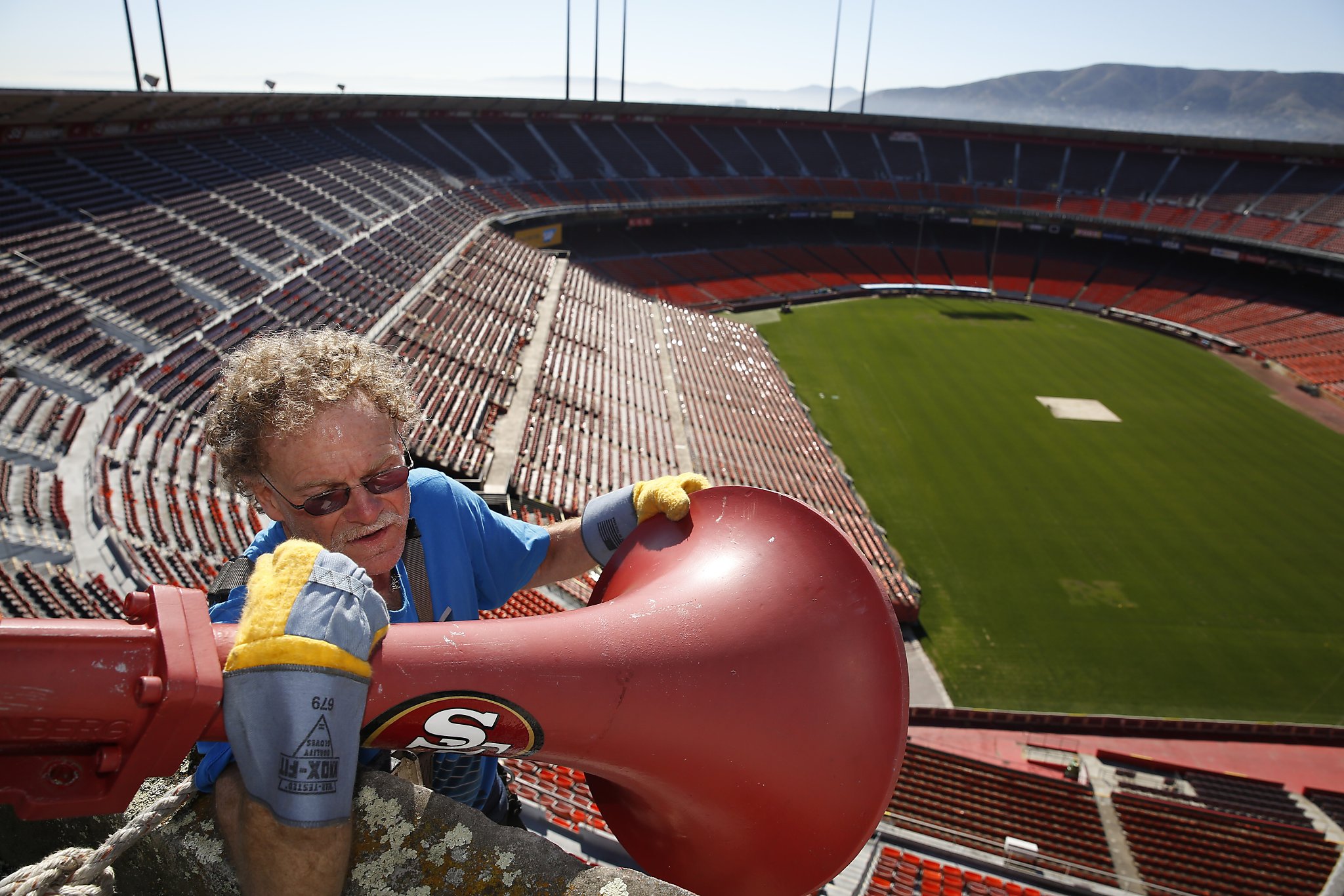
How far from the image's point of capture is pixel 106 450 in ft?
34.2

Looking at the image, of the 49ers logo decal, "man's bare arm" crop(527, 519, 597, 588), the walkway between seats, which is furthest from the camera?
the walkway between seats

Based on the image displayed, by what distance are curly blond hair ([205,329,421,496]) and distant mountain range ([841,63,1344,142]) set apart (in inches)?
4577

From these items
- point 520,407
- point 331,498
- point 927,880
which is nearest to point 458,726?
point 331,498

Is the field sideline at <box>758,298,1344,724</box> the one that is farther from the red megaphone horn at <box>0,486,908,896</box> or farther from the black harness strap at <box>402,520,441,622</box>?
the black harness strap at <box>402,520,441,622</box>

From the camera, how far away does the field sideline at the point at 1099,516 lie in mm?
12664

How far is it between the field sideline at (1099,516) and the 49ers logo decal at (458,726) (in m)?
11.6

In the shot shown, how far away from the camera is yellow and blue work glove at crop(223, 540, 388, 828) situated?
1355mm

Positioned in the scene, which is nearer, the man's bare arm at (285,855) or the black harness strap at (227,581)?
the man's bare arm at (285,855)

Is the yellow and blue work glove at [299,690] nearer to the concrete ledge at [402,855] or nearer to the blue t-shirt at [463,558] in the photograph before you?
the concrete ledge at [402,855]

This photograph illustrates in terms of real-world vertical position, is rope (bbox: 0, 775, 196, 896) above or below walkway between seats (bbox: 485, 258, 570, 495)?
below

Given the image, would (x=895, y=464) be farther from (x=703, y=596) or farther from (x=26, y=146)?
(x=26, y=146)

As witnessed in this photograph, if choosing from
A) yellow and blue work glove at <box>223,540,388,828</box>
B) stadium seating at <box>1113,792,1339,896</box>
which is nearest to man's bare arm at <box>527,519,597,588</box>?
yellow and blue work glove at <box>223,540,388,828</box>

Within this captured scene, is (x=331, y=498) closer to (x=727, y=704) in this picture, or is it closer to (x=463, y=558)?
(x=463, y=558)

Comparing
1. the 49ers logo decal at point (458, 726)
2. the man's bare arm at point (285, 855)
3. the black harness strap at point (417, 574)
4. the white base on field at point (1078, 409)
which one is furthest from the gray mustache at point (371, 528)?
the white base on field at point (1078, 409)
